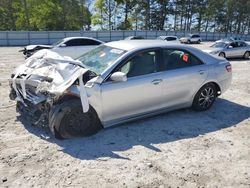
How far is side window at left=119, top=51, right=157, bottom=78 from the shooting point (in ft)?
16.5

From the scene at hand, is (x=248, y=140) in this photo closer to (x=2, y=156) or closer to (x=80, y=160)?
(x=80, y=160)

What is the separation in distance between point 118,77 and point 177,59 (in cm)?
157

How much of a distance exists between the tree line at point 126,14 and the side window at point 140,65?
46284 mm

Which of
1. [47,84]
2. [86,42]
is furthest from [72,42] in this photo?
[47,84]

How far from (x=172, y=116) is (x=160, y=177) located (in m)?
2.33

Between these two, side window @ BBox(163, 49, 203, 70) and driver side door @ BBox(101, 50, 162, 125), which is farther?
side window @ BBox(163, 49, 203, 70)

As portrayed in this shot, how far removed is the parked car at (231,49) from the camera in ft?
54.7

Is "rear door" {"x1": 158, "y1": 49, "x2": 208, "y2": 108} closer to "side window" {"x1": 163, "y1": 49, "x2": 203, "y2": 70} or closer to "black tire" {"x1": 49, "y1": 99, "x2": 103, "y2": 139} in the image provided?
"side window" {"x1": 163, "y1": 49, "x2": 203, "y2": 70}

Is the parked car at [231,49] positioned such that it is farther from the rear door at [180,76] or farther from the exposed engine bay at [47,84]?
the exposed engine bay at [47,84]

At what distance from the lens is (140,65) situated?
17.0ft

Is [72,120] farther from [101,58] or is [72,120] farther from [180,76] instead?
[180,76]

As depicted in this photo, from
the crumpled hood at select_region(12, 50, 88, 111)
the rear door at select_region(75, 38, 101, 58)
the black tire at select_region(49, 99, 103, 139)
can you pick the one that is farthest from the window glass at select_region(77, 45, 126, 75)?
the rear door at select_region(75, 38, 101, 58)

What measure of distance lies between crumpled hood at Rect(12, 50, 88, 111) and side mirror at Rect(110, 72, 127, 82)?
0.46 metres

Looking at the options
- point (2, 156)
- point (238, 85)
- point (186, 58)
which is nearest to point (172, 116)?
point (186, 58)
